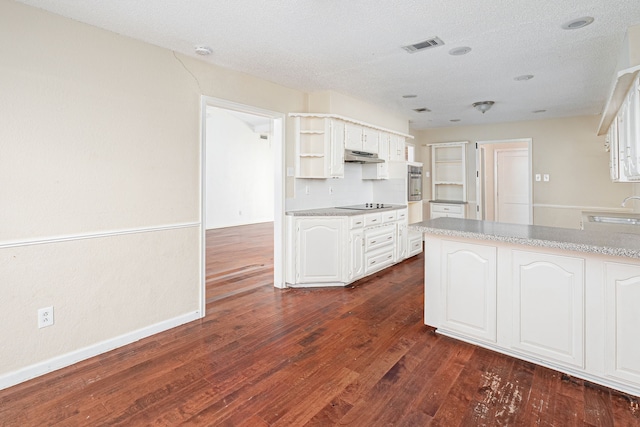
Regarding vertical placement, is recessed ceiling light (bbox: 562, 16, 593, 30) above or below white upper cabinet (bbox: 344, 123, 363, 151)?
above

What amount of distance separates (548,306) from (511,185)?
5969mm

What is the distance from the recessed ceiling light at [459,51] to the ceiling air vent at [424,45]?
21 centimetres

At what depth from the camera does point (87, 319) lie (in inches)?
99.0

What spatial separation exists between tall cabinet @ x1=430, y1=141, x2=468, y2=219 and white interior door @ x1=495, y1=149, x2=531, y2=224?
130 centimetres

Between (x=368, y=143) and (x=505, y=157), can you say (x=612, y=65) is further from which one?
(x=505, y=157)

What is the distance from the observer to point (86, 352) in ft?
8.20

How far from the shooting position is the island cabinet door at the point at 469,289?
98.7 inches

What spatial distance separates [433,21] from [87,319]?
11.1 feet

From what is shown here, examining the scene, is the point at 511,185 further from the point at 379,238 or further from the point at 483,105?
the point at 379,238

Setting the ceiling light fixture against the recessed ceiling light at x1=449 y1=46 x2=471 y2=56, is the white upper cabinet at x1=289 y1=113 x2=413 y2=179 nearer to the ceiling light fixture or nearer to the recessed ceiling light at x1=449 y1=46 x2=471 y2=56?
the recessed ceiling light at x1=449 y1=46 x2=471 y2=56

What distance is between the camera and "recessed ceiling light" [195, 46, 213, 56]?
2.88 metres

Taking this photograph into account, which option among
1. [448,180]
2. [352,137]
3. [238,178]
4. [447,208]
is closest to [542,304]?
[352,137]

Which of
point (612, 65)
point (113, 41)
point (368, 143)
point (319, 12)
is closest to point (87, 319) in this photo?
point (113, 41)

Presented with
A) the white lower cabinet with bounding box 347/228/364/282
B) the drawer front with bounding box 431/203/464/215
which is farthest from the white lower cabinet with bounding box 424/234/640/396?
the drawer front with bounding box 431/203/464/215
